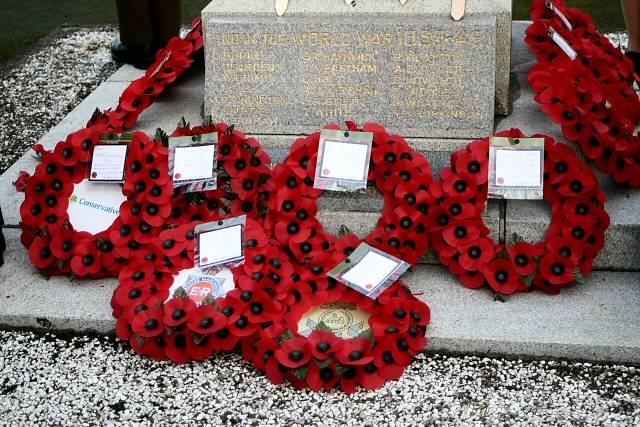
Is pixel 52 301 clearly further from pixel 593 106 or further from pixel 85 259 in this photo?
pixel 593 106

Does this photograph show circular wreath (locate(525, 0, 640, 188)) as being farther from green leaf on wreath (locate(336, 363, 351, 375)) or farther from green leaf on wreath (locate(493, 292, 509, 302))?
green leaf on wreath (locate(336, 363, 351, 375))

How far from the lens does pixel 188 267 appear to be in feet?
12.7

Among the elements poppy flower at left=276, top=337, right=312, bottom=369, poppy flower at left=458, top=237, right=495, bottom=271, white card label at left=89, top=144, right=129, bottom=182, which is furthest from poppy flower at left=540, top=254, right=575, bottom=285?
white card label at left=89, top=144, right=129, bottom=182

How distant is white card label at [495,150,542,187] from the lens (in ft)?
12.7

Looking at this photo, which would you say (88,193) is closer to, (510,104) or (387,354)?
(387,354)

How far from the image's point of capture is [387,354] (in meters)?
3.42

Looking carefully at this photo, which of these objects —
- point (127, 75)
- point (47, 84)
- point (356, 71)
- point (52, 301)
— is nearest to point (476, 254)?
point (356, 71)

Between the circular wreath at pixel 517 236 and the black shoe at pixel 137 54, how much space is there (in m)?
3.01

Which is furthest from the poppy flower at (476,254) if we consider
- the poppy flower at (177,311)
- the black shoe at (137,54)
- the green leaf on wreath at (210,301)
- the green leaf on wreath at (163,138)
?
the black shoe at (137,54)

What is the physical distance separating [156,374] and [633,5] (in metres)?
3.62

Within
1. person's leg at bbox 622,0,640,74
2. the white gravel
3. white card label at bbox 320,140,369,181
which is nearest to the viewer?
white card label at bbox 320,140,369,181

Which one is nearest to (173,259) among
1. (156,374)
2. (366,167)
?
(156,374)

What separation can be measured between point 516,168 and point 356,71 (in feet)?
2.87

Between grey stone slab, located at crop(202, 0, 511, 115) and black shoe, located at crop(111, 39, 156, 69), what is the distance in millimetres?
1816
